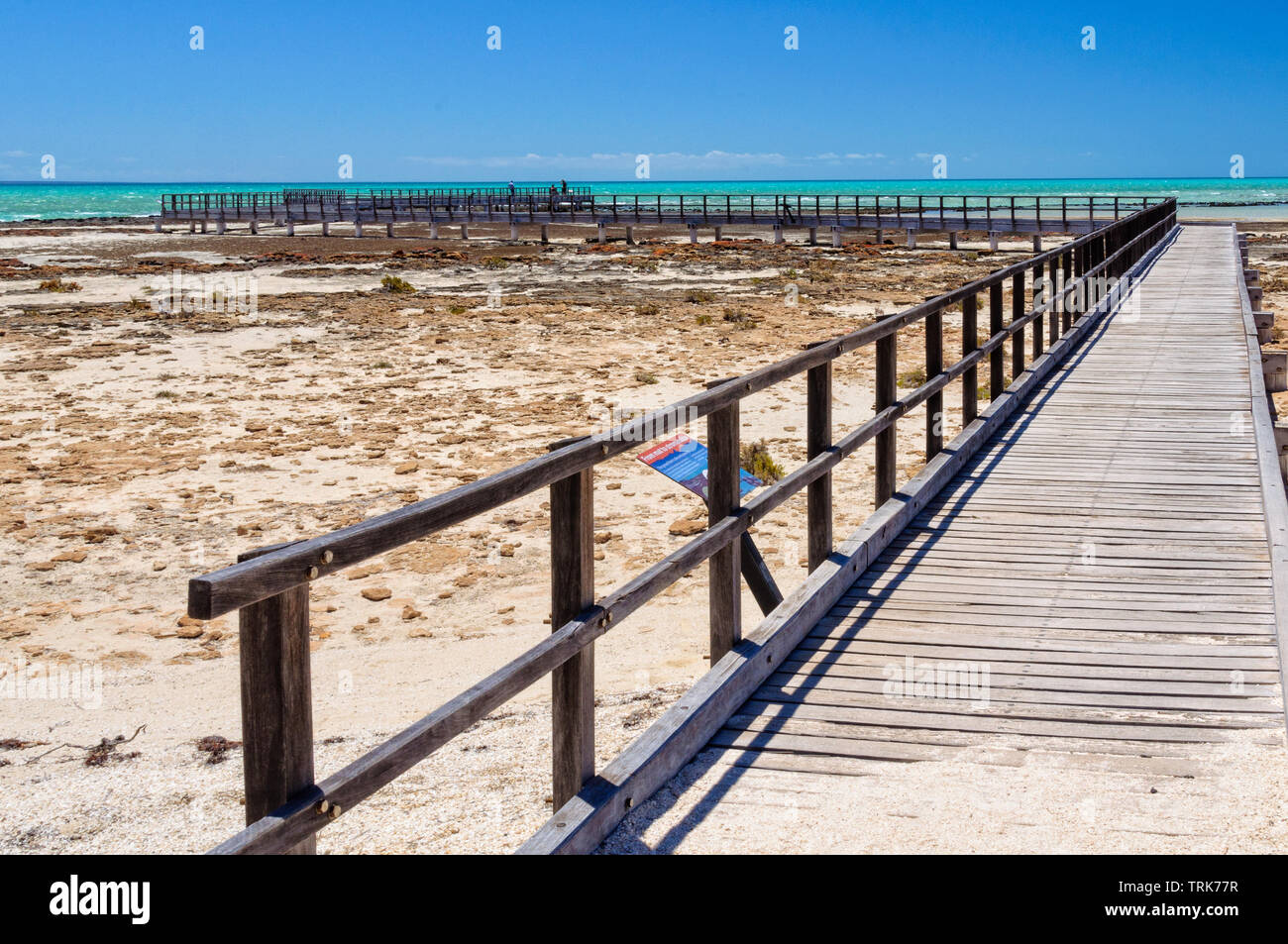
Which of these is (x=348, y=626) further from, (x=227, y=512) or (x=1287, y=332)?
(x=1287, y=332)

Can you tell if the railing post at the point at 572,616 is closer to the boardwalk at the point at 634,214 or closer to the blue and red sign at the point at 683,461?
the blue and red sign at the point at 683,461

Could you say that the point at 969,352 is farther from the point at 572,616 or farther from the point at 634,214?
the point at 634,214

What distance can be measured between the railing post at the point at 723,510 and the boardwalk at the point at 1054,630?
276 mm

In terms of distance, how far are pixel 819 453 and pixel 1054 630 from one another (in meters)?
1.33

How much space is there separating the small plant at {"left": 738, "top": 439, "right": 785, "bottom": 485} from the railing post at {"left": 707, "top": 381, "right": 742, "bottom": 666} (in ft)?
24.4

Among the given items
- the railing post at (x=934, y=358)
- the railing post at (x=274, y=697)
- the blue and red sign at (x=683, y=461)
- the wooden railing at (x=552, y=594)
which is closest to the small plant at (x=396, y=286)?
the railing post at (x=934, y=358)

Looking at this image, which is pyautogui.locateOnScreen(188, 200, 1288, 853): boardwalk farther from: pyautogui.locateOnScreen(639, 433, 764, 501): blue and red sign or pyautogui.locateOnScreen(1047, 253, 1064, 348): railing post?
pyautogui.locateOnScreen(1047, 253, 1064, 348): railing post

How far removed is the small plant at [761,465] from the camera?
1250cm

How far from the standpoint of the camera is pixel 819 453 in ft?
19.9

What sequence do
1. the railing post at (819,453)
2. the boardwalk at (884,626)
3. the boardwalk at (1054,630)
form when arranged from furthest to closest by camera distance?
the railing post at (819,453) → the boardwalk at (1054,630) → the boardwalk at (884,626)

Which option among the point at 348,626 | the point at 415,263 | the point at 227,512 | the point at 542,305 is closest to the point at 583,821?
the point at 348,626

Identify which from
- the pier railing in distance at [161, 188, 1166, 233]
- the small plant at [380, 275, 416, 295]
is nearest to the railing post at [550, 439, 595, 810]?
the small plant at [380, 275, 416, 295]

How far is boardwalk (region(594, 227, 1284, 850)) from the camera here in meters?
4.29

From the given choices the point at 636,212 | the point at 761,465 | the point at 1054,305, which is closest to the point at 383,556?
the point at 761,465
